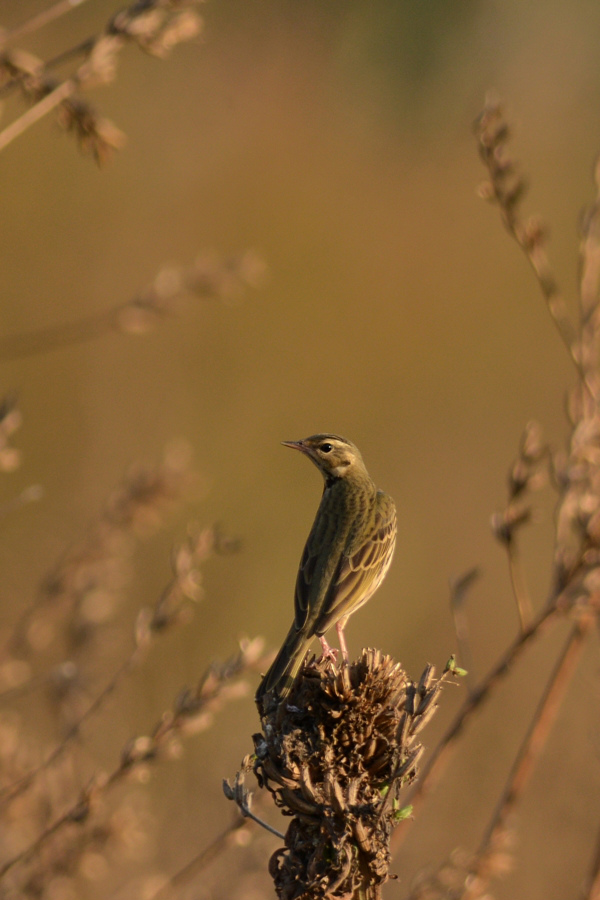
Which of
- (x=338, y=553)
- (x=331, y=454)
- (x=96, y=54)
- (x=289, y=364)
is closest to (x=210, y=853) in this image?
(x=338, y=553)

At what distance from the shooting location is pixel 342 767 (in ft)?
9.37

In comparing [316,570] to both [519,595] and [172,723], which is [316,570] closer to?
[519,595]

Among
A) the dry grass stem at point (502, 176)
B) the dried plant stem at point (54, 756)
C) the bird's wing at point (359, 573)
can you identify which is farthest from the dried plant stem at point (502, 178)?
the dried plant stem at point (54, 756)

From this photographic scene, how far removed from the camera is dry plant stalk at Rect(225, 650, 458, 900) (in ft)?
8.94

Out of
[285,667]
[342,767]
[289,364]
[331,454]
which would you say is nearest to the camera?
[342,767]

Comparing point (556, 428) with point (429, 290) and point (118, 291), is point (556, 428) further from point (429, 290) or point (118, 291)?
point (118, 291)

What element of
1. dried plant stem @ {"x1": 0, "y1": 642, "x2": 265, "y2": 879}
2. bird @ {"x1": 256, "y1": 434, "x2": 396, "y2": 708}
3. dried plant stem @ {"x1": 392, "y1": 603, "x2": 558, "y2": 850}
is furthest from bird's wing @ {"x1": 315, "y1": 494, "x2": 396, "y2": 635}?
dried plant stem @ {"x1": 392, "y1": 603, "x2": 558, "y2": 850}

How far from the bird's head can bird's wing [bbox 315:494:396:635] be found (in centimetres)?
56

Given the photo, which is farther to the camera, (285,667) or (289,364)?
(289,364)

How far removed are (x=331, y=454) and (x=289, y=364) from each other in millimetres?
8641

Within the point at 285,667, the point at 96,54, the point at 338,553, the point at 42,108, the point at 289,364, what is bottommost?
the point at 285,667

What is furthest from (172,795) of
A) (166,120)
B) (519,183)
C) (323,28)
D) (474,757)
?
(323,28)

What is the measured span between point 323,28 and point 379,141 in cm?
405

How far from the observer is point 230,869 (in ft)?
22.8
